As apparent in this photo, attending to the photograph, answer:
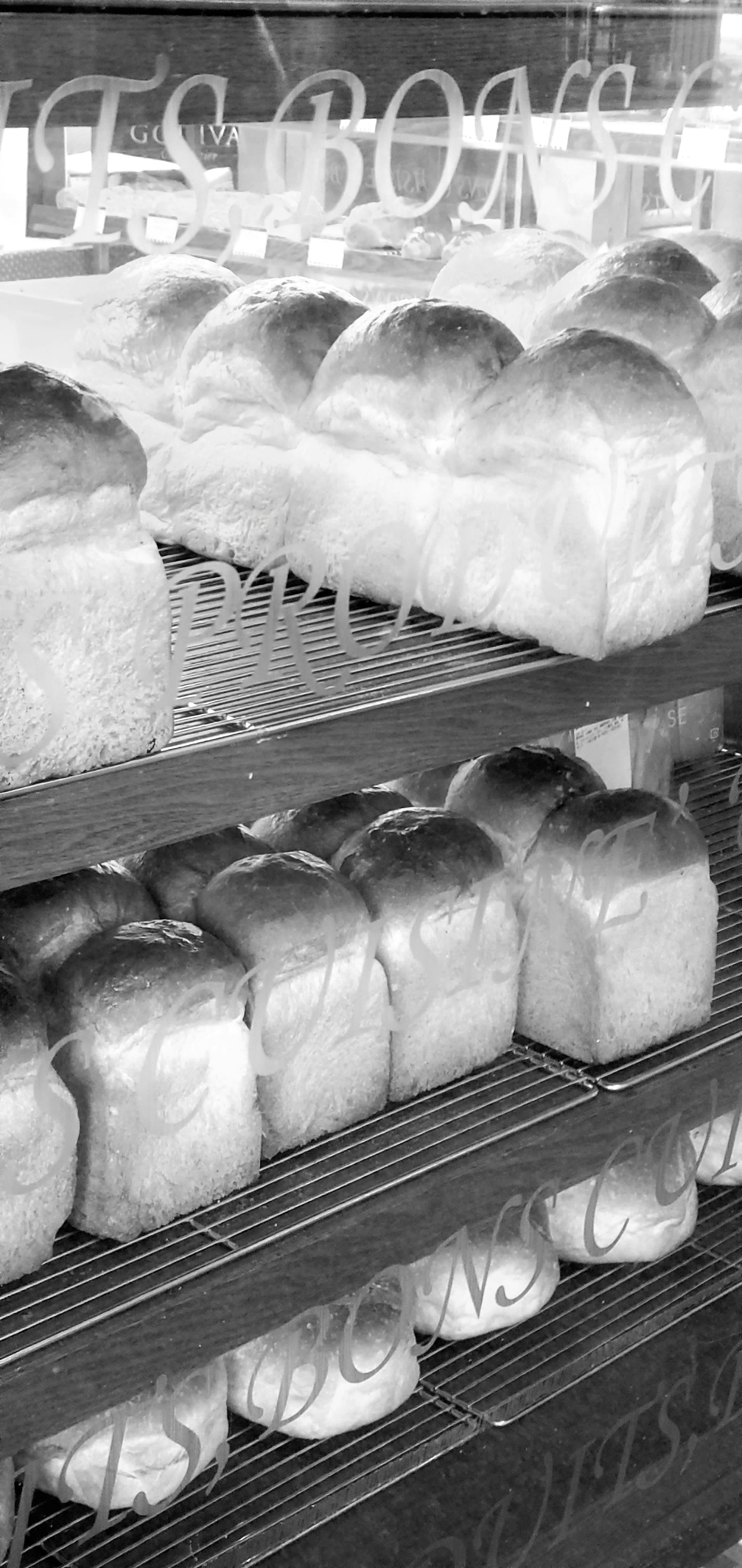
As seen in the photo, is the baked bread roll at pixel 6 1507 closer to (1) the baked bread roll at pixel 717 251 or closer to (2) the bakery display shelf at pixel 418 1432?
(2) the bakery display shelf at pixel 418 1432

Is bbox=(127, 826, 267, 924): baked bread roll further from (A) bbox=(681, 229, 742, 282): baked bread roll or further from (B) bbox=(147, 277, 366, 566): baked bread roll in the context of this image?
(A) bbox=(681, 229, 742, 282): baked bread roll

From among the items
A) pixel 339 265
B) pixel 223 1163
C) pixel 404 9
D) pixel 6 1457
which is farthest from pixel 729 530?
pixel 6 1457

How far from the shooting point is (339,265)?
62.9 inches

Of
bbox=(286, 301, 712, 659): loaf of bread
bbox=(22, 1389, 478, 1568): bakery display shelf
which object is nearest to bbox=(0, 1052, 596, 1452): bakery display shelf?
bbox=(22, 1389, 478, 1568): bakery display shelf

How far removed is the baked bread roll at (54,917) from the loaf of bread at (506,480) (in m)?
0.35

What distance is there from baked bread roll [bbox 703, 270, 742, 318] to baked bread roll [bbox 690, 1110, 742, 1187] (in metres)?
1.01

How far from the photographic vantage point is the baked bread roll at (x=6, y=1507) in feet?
5.17

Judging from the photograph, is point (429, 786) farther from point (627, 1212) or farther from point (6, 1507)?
point (6, 1507)

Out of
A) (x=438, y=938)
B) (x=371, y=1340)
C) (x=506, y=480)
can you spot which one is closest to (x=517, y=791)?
(x=438, y=938)

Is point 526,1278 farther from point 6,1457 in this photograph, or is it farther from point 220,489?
point 220,489

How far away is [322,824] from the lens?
5.97 feet

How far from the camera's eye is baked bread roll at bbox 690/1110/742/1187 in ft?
7.23

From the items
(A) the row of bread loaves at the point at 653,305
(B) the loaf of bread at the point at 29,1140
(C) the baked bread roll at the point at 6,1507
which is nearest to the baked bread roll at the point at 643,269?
(A) the row of bread loaves at the point at 653,305

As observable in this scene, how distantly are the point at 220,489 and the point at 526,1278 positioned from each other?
3.20ft
